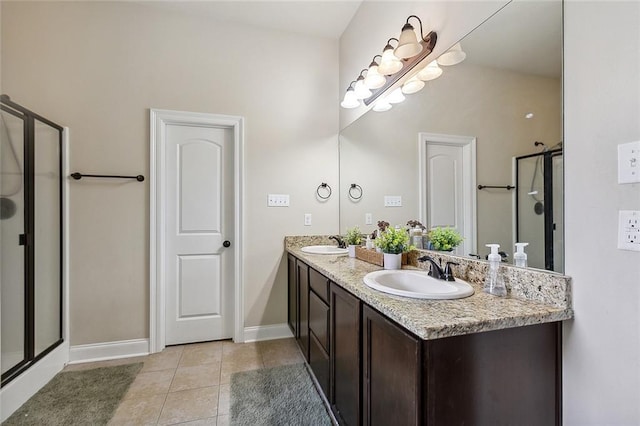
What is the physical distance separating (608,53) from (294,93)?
2.21 meters

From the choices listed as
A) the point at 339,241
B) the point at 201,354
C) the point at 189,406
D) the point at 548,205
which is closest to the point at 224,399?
the point at 189,406

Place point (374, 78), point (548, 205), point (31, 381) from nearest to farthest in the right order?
1. point (548, 205)
2. point (31, 381)
3. point (374, 78)

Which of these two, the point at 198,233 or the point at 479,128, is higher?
the point at 479,128

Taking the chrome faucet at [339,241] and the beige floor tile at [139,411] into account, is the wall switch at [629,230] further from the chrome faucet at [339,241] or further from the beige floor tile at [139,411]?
the beige floor tile at [139,411]

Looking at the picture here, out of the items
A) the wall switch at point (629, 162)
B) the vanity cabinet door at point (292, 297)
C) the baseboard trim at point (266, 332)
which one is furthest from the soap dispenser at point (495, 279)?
the baseboard trim at point (266, 332)

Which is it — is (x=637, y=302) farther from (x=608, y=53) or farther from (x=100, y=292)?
(x=100, y=292)

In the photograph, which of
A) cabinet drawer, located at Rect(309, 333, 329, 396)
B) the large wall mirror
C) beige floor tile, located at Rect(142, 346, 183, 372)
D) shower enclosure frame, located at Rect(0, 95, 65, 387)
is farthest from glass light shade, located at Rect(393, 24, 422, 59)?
beige floor tile, located at Rect(142, 346, 183, 372)

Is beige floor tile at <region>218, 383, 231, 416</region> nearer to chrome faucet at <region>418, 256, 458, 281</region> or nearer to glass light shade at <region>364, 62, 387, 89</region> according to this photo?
chrome faucet at <region>418, 256, 458, 281</region>

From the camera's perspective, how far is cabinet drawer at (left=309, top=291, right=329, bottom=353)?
1553 mm

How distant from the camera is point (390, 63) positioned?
70.3 inches

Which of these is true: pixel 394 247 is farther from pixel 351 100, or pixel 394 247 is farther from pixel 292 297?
pixel 351 100

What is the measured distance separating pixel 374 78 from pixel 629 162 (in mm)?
1521

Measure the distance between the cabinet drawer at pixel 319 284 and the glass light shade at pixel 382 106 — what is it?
1.24m

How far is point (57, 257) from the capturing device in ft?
6.80
